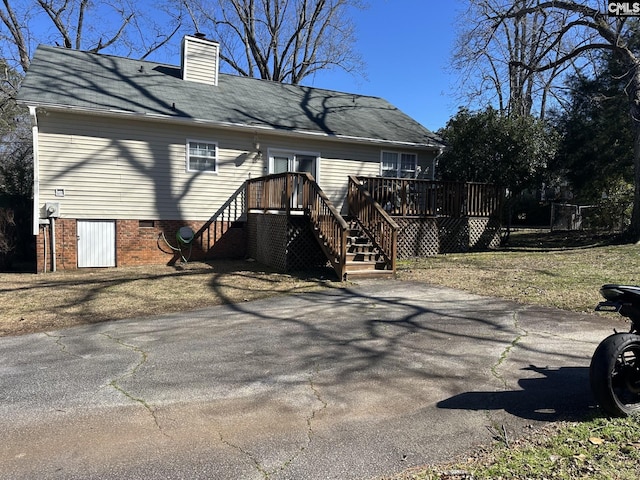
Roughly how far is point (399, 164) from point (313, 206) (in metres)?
6.39

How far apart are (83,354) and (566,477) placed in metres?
5.05

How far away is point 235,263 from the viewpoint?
1297 centimetres

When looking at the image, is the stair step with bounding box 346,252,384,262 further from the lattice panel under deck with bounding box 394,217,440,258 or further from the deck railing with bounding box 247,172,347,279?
the lattice panel under deck with bounding box 394,217,440,258

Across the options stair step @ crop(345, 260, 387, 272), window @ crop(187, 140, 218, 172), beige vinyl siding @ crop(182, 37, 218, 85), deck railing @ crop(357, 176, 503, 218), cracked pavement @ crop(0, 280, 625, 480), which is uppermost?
beige vinyl siding @ crop(182, 37, 218, 85)

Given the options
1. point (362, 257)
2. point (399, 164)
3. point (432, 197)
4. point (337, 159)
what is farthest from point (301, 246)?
point (399, 164)

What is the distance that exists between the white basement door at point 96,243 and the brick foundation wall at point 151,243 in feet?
0.35

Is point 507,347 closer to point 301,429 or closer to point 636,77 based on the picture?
point 301,429

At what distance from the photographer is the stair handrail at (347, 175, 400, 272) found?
34.9 feet

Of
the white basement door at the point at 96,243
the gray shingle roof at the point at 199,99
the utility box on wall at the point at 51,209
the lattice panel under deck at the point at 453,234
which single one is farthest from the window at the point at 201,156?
the lattice panel under deck at the point at 453,234

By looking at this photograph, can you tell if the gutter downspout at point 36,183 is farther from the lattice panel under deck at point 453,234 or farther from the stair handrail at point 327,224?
the lattice panel under deck at point 453,234

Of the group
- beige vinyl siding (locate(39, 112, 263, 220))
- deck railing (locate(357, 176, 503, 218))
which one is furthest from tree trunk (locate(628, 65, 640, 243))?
beige vinyl siding (locate(39, 112, 263, 220))

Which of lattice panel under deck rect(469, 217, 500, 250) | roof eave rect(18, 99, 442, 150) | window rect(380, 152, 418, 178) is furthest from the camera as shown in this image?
window rect(380, 152, 418, 178)

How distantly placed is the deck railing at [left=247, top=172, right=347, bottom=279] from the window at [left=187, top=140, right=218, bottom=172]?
1722 millimetres

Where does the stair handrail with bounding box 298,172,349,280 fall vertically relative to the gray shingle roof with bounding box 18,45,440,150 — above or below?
below
